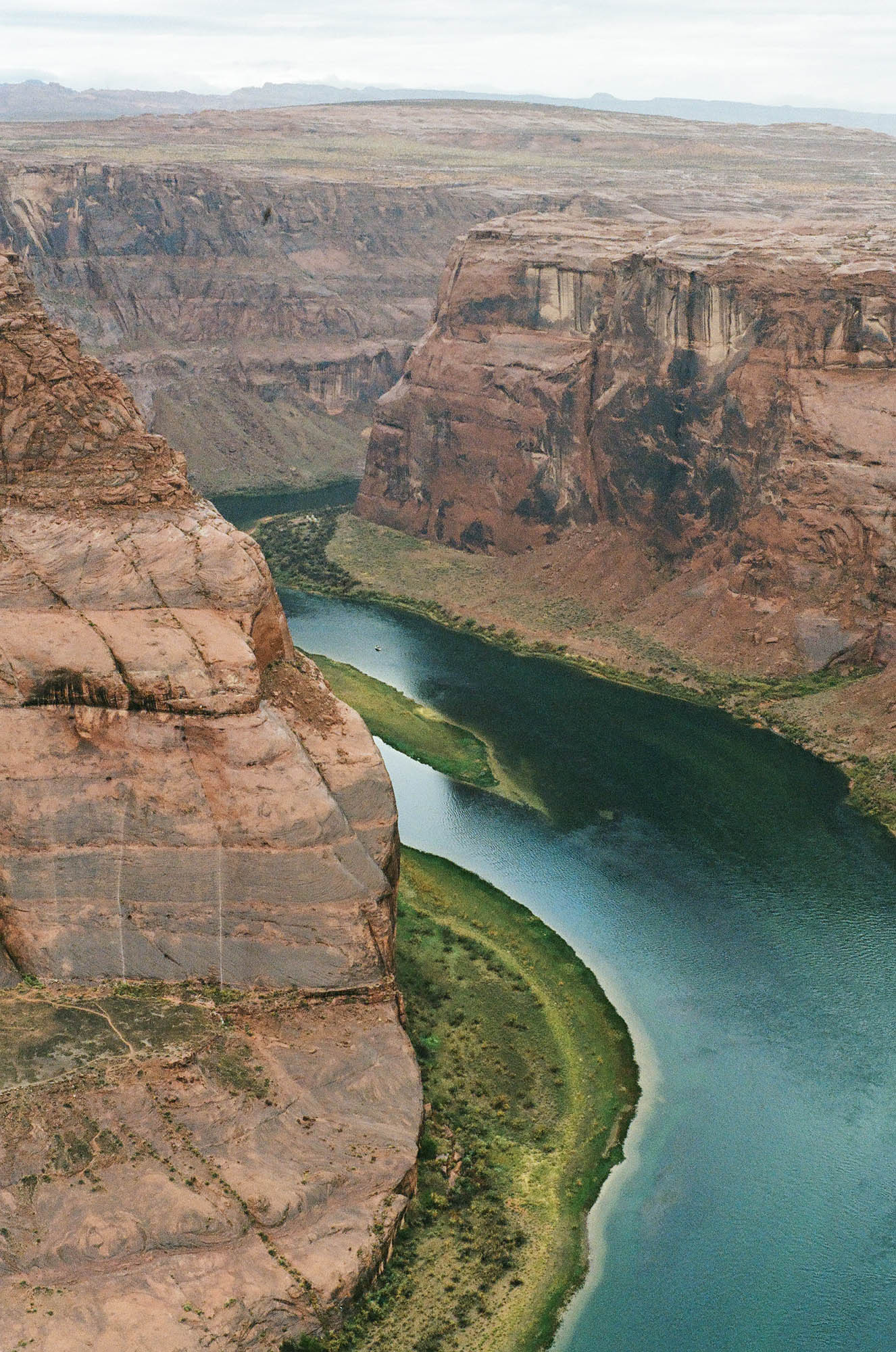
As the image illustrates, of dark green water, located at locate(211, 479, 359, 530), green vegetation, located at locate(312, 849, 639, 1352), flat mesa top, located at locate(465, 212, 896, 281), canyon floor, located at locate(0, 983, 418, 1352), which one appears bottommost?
dark green water, located at locate(211, 479, 359, 530)

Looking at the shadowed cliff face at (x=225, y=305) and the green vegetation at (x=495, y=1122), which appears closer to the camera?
the green vegetation at (x=495, y=1122)

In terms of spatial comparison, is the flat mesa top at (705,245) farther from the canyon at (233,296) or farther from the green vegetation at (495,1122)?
the green vegetation at (495,1122)

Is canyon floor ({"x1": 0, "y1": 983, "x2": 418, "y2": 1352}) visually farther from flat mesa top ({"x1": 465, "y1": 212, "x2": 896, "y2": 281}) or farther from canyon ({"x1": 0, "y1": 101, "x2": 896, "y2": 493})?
canyon ({"x1": 0, "y1": 101, "x2": 896, "y2": 493})

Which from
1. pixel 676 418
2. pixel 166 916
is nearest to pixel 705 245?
pixel 676 418

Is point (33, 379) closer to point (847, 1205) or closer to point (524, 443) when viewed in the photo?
point (847, 1205)

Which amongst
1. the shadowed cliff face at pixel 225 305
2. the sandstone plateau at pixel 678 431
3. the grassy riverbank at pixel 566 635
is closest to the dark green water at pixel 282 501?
the shadowed cliff face at pixel 225 305

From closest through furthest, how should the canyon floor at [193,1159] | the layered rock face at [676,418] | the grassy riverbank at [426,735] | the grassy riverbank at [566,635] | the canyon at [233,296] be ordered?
the canyon floor at [193,1159]
the grassy riverbank at [426,735]
the grassy riverbank at [566,635]
the layered rock face at [676,418]
the canyon at [233,296]

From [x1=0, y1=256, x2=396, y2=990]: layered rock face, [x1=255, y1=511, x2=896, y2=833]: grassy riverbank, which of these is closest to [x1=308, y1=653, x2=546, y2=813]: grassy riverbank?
[x1=255, y1=511, x2=896, y2=833]: grassy riverbank
